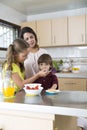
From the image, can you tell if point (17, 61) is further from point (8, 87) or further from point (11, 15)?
point (11, 15)

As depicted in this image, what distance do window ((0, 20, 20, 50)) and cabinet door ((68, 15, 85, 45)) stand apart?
1.13 m

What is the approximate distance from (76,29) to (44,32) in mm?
660

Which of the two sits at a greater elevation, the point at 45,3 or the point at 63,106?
the point at 45,3

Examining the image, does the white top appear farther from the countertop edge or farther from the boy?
the countertop edge

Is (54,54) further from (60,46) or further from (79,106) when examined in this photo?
(79,106)

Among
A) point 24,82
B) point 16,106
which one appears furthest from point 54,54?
point 16,106

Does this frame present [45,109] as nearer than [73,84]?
Yes

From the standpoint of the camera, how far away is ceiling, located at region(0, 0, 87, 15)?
12.0ft

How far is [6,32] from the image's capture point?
4.05m

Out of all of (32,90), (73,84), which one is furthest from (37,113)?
(73,84)

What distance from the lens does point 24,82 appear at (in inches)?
57.4

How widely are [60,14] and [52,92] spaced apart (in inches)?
123

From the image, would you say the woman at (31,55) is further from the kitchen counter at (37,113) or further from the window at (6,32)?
the window at (6,32)

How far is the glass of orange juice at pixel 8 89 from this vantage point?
1.25 m
